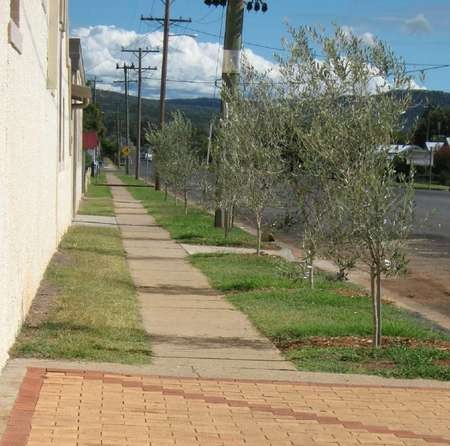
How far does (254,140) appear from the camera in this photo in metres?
18.1

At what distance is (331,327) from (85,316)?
2.65 metres

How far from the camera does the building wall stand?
8.22m

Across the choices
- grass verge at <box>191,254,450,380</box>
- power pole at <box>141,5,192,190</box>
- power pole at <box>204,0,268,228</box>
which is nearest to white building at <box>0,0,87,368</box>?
grass verge at <box>191,254,450,380</box>

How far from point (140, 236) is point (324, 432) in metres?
19.3

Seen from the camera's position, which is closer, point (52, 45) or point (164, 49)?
point (52, 45)

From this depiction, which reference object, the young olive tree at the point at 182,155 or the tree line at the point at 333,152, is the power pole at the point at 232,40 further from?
the young olive tree at the point at 182,155

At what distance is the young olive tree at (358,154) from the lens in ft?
32.1

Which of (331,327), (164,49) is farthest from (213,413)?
(164,49)

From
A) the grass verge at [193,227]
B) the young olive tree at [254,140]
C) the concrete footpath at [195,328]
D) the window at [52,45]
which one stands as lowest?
the grass verge at [193,227]

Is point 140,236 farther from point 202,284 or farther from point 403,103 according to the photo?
point 403,103

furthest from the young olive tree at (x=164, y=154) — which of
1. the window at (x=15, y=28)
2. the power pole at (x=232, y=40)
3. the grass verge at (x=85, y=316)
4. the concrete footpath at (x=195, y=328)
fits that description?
the window at (x=15, y=28)

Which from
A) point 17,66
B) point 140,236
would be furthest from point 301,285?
point 140,236

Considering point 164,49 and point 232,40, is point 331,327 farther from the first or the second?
point 164,49

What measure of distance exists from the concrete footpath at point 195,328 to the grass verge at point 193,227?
13.3ft
